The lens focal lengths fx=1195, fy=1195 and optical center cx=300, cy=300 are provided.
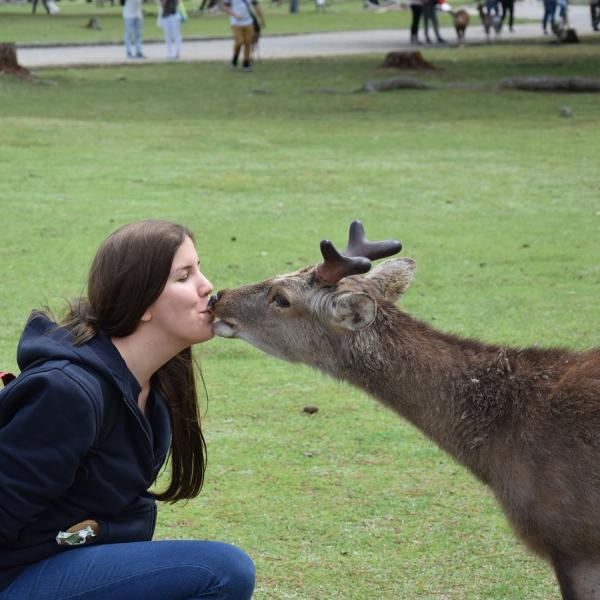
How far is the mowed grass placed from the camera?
583 cm

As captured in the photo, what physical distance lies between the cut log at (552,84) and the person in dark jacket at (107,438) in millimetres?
20595

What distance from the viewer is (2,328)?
29.8 ft

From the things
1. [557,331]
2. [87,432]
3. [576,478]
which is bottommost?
[557,331]

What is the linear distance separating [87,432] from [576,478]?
199 cm

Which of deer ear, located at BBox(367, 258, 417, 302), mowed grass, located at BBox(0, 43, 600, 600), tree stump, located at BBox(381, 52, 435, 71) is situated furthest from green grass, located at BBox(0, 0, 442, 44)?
deer ear, located at BBox(367, 258, 417, 302)

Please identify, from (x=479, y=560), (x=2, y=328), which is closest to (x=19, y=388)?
(x=479, y=560)

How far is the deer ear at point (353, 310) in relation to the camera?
525 centimetres

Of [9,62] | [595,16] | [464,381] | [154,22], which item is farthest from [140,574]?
[154,22]

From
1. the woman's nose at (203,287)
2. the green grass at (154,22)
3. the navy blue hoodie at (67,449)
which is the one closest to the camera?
the navy blue hoodie at (67,449)

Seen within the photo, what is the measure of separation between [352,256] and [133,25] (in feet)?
97.3

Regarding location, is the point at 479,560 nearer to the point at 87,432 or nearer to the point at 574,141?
the point at 87,432

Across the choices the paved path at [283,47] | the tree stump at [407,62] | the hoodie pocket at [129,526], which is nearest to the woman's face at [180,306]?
the hoodie pocket at [129,526]

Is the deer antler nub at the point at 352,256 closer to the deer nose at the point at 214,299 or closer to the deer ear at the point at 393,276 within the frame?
the deer ear at the point at 393,276

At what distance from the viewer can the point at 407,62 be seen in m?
28.2
